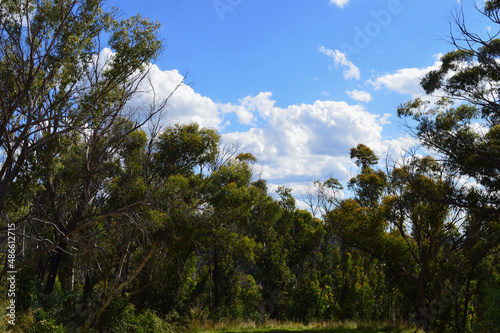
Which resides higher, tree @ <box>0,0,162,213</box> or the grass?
tree @ <box>0,0,162,213</box>

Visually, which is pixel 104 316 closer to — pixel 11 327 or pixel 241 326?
pixel 11 327

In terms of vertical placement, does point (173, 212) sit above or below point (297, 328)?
above

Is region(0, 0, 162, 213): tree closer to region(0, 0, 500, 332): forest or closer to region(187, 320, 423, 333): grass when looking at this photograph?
region(0, 0, 500, 332): forest

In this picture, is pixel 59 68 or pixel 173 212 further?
pixel 173 212

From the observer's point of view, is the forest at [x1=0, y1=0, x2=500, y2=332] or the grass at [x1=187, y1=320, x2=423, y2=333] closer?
the forest at [x1=0, y1=0, x2=500, y2=332]

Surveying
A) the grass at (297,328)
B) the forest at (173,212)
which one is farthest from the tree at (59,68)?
the grass at (297,328)

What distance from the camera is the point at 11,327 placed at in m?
11.4

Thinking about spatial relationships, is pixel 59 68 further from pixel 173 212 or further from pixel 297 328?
pixel 297 328

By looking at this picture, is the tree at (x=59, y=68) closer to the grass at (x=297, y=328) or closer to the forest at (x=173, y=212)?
the forest at (x=173, y=212)

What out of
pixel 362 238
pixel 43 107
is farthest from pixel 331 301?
pixel 43 107

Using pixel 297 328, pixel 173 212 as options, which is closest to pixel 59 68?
pixel 173 212

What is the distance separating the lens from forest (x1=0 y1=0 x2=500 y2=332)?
10578mm

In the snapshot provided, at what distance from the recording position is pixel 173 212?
1622cm

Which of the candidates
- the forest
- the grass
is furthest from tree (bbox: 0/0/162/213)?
the grass
